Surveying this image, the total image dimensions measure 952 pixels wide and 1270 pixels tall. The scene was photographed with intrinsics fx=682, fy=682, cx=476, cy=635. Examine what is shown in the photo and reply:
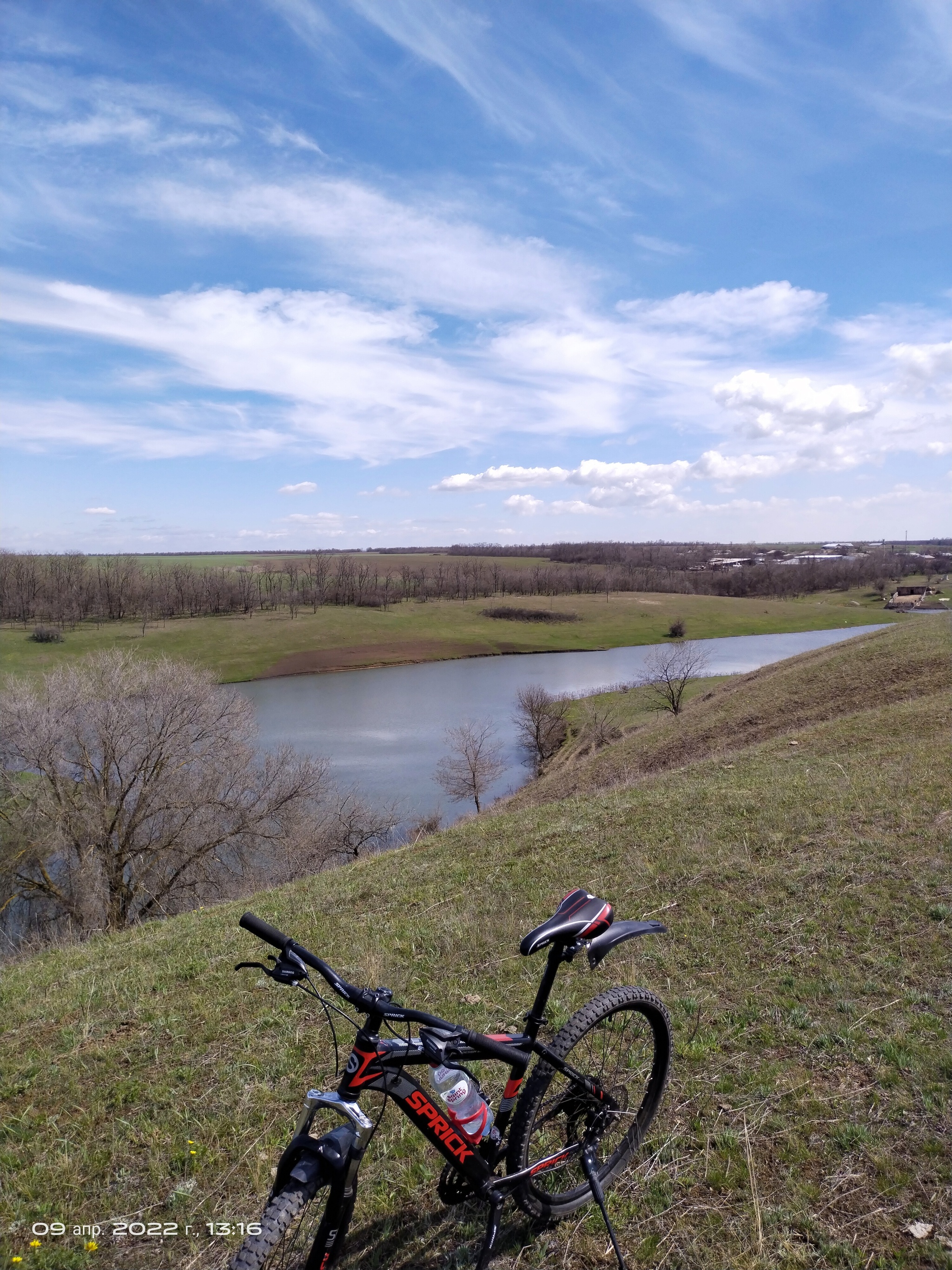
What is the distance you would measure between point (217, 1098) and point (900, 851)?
599 centimetres

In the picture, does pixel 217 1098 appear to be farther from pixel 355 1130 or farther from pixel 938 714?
pixel 938 714

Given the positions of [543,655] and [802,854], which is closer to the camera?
[802,854]

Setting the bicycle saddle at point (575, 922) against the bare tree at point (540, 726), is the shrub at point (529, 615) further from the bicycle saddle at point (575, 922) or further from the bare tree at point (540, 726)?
the bicycle saddle at point (575, 922)

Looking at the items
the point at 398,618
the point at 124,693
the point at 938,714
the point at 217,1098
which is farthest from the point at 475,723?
the point at 398,618

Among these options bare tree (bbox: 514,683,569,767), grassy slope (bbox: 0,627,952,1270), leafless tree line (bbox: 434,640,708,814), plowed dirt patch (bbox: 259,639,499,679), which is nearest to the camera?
grassy slope (bbox: 0,627,952,1270)

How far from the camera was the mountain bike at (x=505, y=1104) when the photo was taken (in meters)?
2.19

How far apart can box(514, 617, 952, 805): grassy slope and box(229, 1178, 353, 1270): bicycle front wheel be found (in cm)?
1376

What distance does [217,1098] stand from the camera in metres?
3.88

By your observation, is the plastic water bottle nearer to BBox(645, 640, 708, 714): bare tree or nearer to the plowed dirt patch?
BBox(645, 640, 708, 714): bare tree

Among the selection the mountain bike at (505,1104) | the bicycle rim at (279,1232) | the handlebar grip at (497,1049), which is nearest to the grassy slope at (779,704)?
the mountain bike at (505,1104)

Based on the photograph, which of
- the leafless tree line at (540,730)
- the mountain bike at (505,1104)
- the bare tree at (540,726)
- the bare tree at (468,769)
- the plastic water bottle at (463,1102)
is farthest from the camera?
the bare tree at (540,726)

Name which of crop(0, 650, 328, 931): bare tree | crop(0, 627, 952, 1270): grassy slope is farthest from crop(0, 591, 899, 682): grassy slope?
crop(0, 627, 952, 1270): grassy slope

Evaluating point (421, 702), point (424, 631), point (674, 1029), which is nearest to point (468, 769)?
point (421, 702)

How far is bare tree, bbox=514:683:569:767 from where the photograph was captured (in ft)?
126
